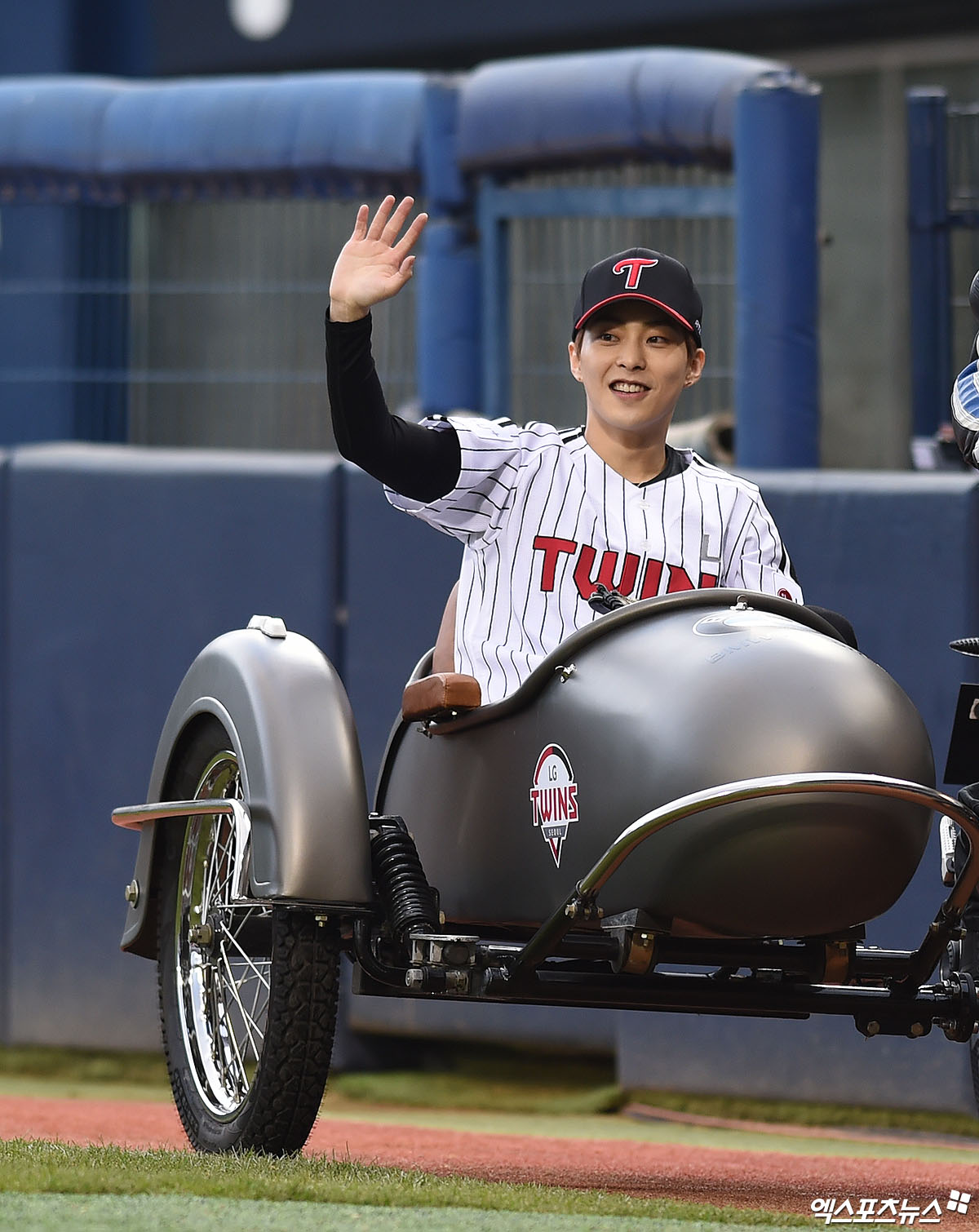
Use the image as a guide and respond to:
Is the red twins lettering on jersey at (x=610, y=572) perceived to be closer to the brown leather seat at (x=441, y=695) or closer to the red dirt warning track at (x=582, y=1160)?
the brown leather seat at (x=441, y=695)

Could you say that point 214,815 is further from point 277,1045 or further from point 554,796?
point 554,796

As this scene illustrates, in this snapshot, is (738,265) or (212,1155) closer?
(212,1155)

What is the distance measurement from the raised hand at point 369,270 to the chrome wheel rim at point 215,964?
892 millimetres

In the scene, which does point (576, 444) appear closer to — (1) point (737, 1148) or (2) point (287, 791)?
(2) point (287, 791)

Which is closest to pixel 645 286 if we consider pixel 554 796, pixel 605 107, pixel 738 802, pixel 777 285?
pixel 554 796

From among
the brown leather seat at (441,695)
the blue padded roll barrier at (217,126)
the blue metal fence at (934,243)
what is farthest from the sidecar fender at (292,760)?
the blue padded roll barrier at (217,126)

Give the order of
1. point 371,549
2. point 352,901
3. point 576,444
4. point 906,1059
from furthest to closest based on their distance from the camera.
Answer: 1. point 371,549
2. point 906,1059
3. point 576,444
4. point 352,901

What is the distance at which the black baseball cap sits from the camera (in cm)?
408

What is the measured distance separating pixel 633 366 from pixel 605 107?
3582 millimetres

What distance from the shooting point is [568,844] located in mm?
3637

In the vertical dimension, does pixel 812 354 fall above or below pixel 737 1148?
Answer: above

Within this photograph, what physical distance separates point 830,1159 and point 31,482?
10.1 feet

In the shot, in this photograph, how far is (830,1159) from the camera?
5.18 meters

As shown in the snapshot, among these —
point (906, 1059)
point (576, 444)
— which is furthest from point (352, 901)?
point (906, 1059)
